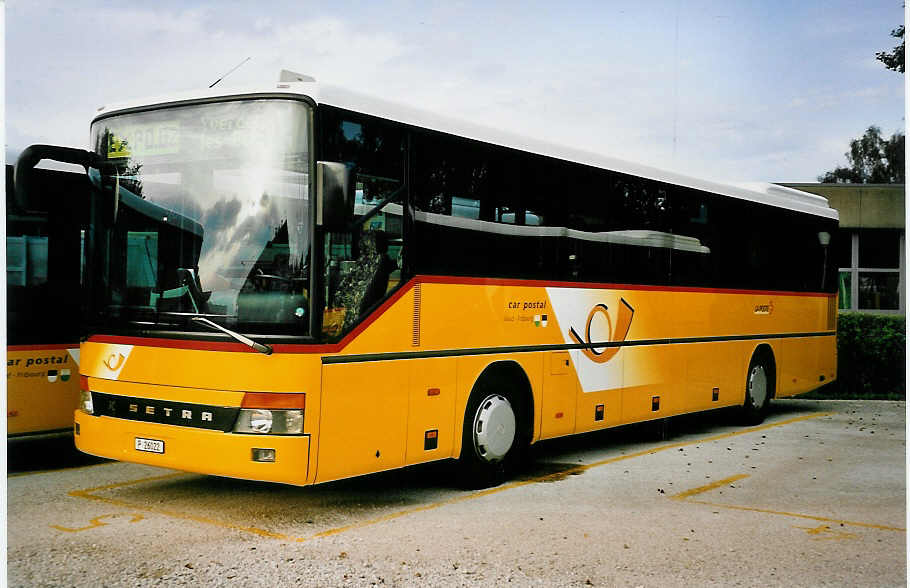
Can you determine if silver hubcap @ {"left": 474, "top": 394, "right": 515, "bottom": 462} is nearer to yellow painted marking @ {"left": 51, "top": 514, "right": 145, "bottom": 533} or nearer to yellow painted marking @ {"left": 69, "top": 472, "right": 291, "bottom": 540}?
yellow painted marking @ {"left": 69, "top": 472, "right": 291, "bottom": 540}

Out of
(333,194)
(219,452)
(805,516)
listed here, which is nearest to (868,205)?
(805,516)

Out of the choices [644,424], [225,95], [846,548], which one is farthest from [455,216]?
[644,424]

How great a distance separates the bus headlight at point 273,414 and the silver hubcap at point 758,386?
345 inches

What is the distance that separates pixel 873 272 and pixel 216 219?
90.2 ft

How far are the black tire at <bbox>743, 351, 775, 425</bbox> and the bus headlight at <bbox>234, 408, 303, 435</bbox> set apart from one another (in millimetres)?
8651

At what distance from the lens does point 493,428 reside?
936 centimetres

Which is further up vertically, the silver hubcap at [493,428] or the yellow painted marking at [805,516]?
the silver hubcap at [493,428]

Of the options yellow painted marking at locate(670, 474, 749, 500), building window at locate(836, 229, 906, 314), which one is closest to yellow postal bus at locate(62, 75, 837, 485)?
yellow painted marking at locate(670, 474, 749, 500)

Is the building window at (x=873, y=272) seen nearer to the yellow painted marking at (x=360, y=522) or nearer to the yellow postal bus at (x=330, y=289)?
the yellow painted marking at (x=360, y=522)

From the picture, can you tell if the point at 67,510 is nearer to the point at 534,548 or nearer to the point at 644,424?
the point at 534,548

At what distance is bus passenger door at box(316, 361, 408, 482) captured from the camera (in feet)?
25.0

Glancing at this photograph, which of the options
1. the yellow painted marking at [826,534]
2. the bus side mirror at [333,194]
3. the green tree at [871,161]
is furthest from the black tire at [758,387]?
the green tree at [871,161]

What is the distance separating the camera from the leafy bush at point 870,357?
1902 centimetres

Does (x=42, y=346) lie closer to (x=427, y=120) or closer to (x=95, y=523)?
(x=95, y=523)
